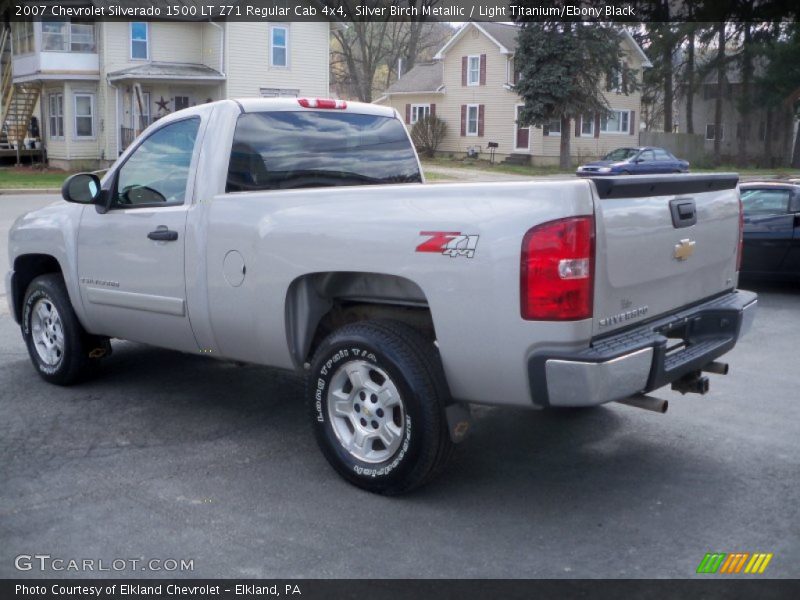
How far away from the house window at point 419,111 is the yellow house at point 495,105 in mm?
56

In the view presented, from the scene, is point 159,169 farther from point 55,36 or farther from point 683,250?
point 55,36

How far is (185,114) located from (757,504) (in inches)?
159

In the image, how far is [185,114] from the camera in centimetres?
612

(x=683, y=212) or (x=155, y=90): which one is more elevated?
(x=155, y=90)

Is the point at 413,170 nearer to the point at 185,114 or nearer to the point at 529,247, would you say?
the point at 185,114

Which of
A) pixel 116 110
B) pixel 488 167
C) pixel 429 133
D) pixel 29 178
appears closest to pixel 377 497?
pixel 29 178

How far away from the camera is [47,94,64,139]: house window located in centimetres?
3828

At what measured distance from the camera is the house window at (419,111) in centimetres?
5438

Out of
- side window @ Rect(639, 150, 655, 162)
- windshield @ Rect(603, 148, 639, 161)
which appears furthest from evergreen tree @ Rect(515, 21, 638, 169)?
side window @ Rect(639, 150, 655, 162)

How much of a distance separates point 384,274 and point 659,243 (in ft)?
4.48

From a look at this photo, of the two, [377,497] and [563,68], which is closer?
[377,497]

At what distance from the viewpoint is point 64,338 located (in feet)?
22.4

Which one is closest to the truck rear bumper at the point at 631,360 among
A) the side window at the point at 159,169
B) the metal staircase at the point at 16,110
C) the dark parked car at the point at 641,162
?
the side window at the point at 159,169

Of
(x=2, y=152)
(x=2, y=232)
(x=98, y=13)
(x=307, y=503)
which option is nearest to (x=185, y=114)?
→ (x=307, y=503)
